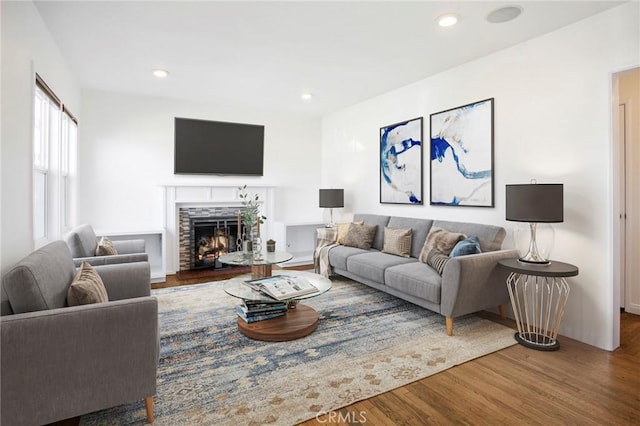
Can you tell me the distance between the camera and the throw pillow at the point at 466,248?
3.10m

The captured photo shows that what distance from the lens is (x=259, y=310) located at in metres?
3.02

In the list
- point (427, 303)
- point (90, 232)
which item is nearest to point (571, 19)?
point (427, 303)

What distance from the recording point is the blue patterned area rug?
1.95 meters

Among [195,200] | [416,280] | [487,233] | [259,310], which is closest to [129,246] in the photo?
[195,200]

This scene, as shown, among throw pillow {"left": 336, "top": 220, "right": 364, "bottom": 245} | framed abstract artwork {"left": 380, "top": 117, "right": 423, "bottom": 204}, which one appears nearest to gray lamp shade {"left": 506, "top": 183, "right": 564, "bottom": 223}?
framed abstract artwork {"left": 380, "top": 117, "right": 423, "bottom": 204}

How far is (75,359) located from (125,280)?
3.47 ft

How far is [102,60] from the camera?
3654 millimetres

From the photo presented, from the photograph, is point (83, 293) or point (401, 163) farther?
point (401, 163)

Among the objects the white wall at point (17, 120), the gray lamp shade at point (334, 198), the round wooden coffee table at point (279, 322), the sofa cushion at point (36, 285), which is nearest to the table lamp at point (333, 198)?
the gray lamp shade at point (334, 198)

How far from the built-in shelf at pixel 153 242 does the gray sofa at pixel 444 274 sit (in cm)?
246

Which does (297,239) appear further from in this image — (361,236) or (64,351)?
(64,351)

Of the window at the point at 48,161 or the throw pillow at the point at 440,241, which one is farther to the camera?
the throw pillow at the point at 440,241

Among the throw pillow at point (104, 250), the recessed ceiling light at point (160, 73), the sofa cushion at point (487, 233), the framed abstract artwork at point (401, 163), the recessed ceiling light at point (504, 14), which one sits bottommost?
the throw pillow at point (104, 250)

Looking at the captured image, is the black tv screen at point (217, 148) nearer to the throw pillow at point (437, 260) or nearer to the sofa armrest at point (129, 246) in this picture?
the sofa armrest at point (129, 246)
